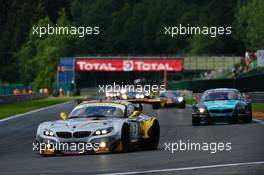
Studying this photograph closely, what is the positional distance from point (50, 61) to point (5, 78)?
17.0 m

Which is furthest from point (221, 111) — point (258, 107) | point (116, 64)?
point (116, 64)

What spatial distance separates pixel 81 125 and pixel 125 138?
0.92 metres

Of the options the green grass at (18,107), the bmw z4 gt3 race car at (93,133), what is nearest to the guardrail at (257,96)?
the green grass at (18,107)

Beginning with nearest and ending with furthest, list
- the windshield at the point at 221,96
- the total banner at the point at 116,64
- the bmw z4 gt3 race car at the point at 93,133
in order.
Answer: the bmw z4 gt3 race car at the point at 93,133
the windshield at the point at 221,96
the total banner at the point at 116,64

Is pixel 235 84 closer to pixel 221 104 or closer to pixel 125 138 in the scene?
pixel 221 104

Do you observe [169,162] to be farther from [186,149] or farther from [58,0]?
[58,0]

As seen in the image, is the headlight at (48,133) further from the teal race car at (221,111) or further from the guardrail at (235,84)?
the guardrail at (235,84)

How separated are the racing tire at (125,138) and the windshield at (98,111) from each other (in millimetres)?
699

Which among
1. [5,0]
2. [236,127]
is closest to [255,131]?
[236,127]

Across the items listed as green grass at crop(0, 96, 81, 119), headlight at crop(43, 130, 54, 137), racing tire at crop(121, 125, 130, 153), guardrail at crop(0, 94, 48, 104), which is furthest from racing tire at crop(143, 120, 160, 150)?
guardrail at crop(0, 94, 48, 104)

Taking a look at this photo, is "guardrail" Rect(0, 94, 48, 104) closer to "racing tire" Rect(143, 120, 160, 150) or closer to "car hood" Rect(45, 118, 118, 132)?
"racing tire" Rect(143, 120, 160, 150)

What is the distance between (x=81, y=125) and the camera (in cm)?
1856

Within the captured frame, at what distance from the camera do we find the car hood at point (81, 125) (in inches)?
727

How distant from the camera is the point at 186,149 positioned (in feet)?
64.4
